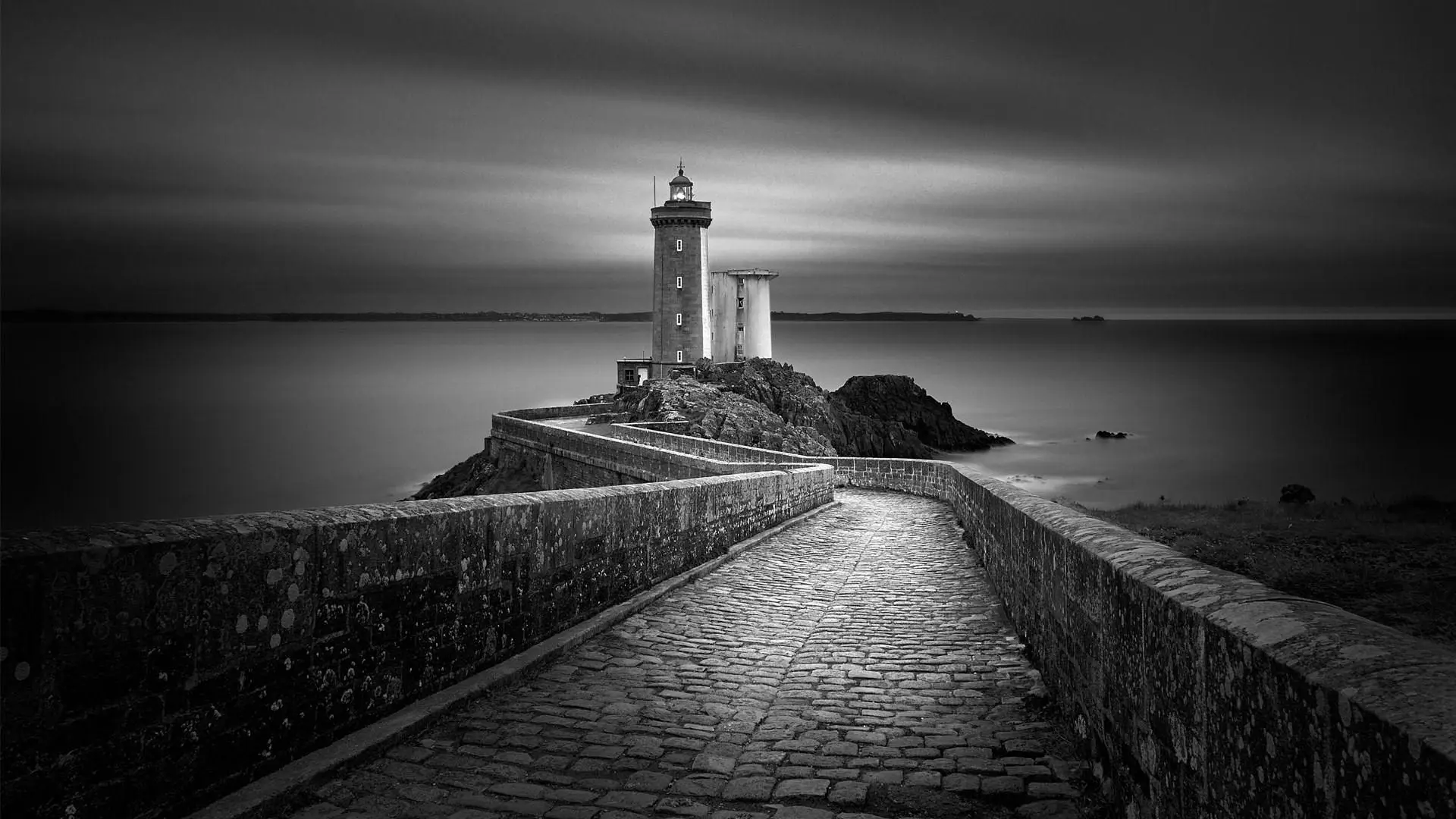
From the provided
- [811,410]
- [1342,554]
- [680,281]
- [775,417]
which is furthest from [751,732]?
[680,281]

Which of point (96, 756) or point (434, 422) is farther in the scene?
point (434, 422)

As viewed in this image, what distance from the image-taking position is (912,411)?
73812 mm

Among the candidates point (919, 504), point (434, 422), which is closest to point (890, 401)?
point (434, 422)

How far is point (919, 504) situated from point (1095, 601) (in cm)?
1680

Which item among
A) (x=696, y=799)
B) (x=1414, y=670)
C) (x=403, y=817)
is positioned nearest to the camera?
(x=1414, y=670)

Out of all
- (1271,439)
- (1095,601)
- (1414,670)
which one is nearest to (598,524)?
(1095,601)

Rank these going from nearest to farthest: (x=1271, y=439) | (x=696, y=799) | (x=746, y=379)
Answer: (x=696, y=799)
(x=746, y=379)
(x=1271, y=439)

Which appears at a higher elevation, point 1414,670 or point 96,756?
point 1414,670

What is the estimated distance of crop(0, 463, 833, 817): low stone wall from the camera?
2.95 m

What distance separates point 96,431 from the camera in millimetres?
67812

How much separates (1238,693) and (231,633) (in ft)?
11.8

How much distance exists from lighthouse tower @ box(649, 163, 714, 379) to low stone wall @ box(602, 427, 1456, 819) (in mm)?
56941

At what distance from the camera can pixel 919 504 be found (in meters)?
20.7

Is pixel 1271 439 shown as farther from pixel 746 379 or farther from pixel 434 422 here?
pixel 434 422
